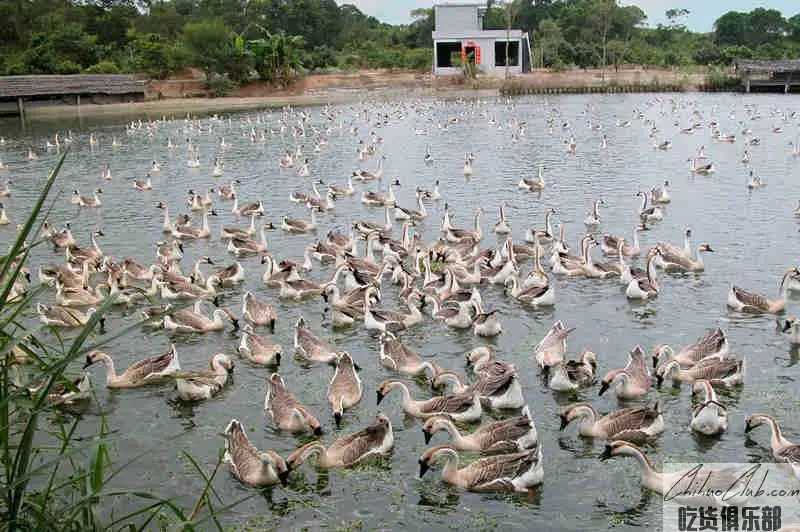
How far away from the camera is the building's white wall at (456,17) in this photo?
85.2 m

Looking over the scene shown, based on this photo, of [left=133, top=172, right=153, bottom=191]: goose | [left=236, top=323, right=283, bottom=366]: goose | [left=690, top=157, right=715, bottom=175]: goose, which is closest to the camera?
[left=236, top=323, right=283, bottom=366]: goose

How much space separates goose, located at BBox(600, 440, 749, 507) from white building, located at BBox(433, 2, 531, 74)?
71057mm

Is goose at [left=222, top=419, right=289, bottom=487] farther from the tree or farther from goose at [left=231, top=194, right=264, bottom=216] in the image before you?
the tree

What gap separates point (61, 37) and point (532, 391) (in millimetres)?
65364

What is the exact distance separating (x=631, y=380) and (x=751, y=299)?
178 inches

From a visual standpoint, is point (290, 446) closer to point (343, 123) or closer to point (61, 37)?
point (343, 123)

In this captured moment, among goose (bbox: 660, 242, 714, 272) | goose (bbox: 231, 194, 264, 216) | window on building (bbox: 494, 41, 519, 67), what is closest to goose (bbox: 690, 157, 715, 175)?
goose (bbox: 660, 242, 714, 272)

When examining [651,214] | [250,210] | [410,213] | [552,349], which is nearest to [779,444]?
[552,349]

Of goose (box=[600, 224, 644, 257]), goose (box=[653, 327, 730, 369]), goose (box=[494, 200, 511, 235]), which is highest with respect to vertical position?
goose (box=[494, 200, 511, 235])

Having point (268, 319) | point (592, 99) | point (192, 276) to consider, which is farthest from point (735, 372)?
point (592, 99)

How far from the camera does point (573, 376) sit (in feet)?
36.6

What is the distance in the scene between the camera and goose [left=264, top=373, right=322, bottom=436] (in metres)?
10.2

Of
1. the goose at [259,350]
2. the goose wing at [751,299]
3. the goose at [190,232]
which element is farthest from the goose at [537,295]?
the goose at [190,232]

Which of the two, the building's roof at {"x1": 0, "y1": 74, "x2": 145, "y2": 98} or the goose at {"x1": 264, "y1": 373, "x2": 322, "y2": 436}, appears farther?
the building's roof at {"x1": 0, "y1": 74, "x2": 145, "y2": 98}
